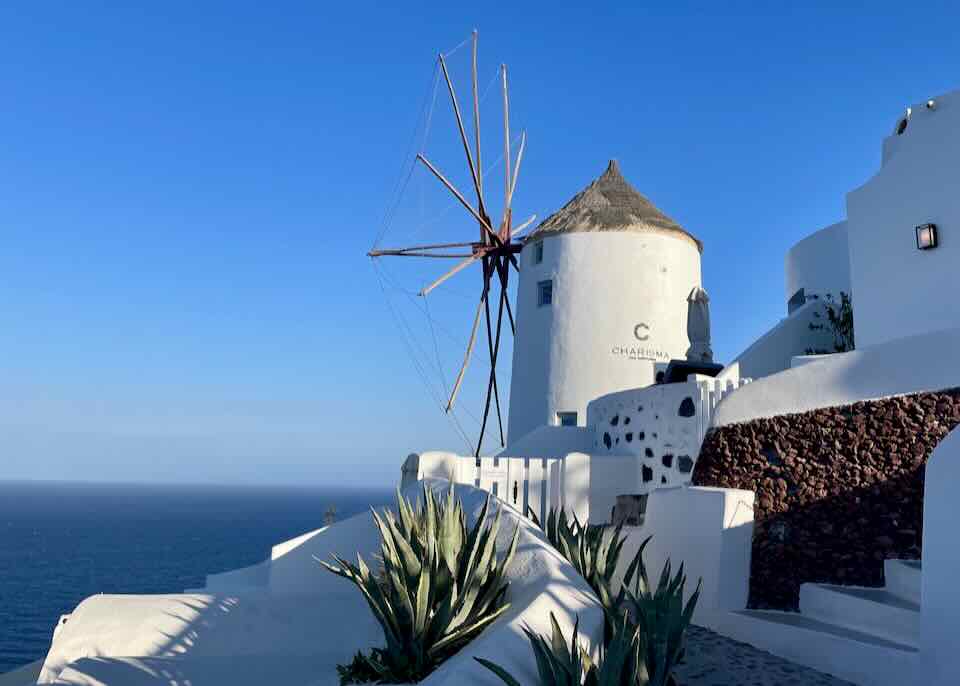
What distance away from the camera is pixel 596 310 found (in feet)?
63.5

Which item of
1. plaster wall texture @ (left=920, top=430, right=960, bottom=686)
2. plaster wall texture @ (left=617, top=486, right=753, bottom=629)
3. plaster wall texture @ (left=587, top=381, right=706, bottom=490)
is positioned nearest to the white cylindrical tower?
plaster wall texture @ (left=587, top=381, right=706, bottom=490)

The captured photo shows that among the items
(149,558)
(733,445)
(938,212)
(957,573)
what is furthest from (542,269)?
(149,558)

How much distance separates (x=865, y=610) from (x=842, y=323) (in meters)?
12.3

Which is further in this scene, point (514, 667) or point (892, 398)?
point (892, 398)

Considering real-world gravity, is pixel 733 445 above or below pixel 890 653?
above

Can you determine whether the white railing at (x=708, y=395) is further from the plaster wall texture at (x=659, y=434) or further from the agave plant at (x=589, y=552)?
the agave plant at (x=589, y=552)

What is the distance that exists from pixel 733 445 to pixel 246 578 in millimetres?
7321

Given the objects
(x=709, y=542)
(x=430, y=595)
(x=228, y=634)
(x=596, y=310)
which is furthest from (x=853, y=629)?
(x=596, y=310)

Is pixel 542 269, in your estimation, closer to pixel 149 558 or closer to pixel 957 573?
pixel 957 573

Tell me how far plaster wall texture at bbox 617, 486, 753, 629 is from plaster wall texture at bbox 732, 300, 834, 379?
10.6 meters

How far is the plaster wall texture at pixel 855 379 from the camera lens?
7680mm

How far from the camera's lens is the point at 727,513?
780 cm

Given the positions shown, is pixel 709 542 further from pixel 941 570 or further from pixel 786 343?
pixel 786 343

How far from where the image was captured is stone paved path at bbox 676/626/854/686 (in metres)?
5.88
